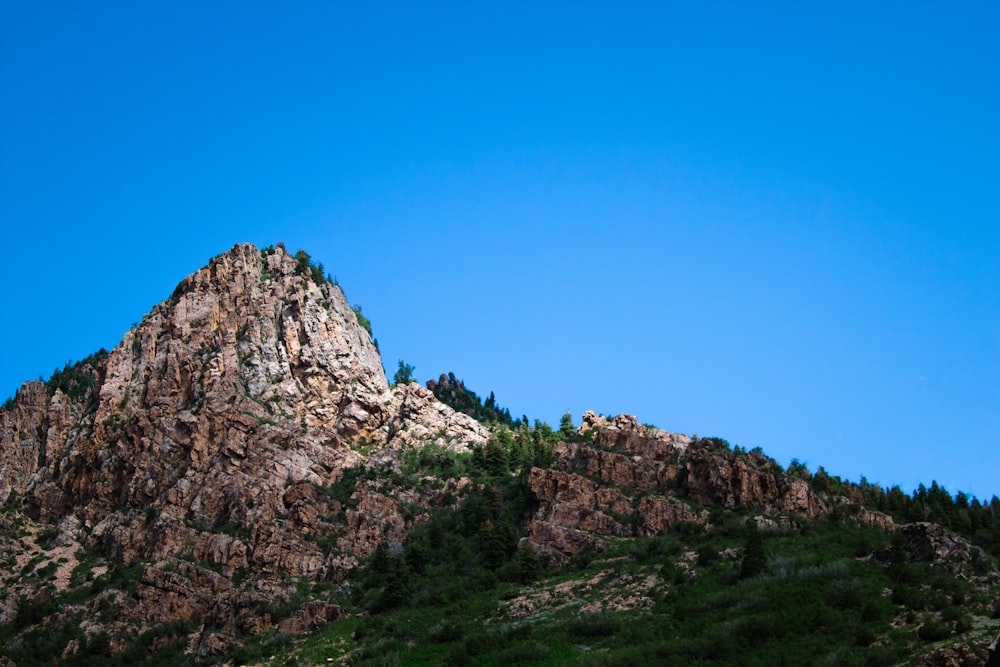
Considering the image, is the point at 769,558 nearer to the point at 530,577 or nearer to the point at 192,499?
the point at 530,577

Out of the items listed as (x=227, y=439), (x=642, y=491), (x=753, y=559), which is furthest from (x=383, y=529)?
(x=753, y=559)

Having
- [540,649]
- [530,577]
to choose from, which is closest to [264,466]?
[530,577]

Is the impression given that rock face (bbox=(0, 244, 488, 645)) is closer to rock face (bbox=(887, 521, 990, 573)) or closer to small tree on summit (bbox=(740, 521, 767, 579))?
small tree on summit (bbox=(740, 521, 767, 579))

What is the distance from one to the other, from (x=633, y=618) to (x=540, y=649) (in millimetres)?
7831

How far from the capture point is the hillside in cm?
7338

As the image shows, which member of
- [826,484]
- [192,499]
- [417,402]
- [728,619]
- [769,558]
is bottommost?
[728,619]

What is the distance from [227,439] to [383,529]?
19478 mm

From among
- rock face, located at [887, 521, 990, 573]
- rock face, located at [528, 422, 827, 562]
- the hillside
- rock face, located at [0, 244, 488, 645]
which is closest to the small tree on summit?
the hillside

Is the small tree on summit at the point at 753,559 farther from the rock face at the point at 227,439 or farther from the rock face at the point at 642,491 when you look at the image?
the rock face at the point at 227,439

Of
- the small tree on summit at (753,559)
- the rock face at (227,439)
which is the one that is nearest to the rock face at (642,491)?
the rock face at (227,439)

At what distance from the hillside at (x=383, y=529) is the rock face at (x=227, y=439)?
0.29 meters

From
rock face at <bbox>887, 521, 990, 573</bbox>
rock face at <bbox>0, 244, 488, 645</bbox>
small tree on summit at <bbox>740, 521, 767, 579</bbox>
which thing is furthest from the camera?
rock face at <bbox>0, 244, 488, 645</bbox>

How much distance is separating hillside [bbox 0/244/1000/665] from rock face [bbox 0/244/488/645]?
0.29 m

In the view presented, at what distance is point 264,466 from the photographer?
110375 millimetres
